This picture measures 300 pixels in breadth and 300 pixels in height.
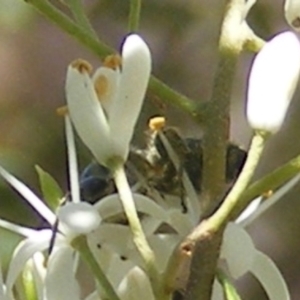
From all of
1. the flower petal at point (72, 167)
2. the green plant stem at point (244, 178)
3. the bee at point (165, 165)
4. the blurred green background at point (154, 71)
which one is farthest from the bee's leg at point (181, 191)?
the blurred green background at point (154, 71)

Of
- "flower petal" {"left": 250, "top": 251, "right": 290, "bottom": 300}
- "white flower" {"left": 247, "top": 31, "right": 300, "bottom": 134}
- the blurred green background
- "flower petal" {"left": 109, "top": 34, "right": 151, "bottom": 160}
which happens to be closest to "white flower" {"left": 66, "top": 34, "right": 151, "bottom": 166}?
"flower petal" {"left": 109, "top": 34, "right": 151, "bottom": 160}

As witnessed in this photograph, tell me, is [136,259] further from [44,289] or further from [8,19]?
[8,19]

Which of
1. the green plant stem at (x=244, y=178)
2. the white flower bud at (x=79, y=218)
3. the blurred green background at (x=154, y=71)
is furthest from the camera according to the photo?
the blurred green background at (x=154, y=71)

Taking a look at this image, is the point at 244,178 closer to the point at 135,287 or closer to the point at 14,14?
the point at 135,287

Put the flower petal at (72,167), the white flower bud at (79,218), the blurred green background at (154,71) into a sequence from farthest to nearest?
the blurred green background at (154,71) < the flower petal at (72,167) < the white flower bud at (79,218)

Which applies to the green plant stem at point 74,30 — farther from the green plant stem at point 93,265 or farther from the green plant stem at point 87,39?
the green plant stem at point 93,265

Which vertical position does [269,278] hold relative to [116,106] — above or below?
below

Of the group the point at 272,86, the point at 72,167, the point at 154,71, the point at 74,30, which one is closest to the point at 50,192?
the point at 72,167

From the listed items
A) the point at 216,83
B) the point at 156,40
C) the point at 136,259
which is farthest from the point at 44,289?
the point at 156,40
